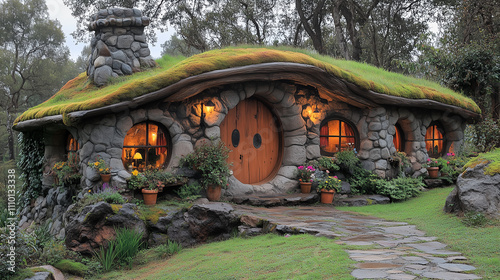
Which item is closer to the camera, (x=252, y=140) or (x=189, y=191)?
(x=189, y=191)

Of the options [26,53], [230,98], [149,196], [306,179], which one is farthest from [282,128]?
[26,53]

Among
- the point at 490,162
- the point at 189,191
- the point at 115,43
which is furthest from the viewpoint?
the point at 115,43

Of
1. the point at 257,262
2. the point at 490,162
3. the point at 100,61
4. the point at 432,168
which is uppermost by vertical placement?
the point at 100,61

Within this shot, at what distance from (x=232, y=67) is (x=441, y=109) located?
22.9 feet

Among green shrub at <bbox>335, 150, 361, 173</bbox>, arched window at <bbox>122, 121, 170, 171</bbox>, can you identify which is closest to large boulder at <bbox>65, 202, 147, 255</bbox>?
arched window at <bbox>122, 121, 170, 171</bbox>

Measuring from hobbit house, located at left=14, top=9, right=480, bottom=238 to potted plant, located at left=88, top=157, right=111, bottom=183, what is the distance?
0.13 metres

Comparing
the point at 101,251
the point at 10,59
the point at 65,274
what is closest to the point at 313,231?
the point at 101,251

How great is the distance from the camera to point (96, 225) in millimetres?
6195

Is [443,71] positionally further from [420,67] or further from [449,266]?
[449,266]

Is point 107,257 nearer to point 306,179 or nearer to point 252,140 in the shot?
point 252,140

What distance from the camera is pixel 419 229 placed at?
18.7 feet

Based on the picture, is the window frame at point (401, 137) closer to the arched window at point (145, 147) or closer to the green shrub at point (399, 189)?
the green shrub at point (399, 189)

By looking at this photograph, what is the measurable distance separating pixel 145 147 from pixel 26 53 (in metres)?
22.1

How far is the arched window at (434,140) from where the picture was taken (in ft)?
40.5
